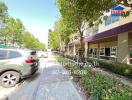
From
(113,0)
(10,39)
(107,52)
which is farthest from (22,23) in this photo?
(113,0)

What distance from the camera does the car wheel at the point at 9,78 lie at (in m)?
9.91

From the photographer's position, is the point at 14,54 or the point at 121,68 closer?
the point at 14,54

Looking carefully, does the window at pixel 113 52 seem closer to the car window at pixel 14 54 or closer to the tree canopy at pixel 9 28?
the car window at pixel 14 54

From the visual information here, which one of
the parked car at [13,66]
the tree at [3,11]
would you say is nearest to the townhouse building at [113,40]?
the parked car at [13,66]

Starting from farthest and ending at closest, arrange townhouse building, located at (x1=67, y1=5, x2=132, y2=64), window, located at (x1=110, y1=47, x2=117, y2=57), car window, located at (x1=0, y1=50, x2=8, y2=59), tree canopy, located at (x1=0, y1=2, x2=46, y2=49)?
tree canopy, located at (x1=0, y1=2, x2=46, y2=49) → window, located at (x1=110, y1=47, x2=117, y2=57) → townhouse building, located at (x1=67, y1=5, x2=132, y2=64) → car window, located at (x1=0, y1=50, x2=8, y2=59)

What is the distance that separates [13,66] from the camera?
10.1 metres

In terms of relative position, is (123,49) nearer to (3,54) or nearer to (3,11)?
(3,54)

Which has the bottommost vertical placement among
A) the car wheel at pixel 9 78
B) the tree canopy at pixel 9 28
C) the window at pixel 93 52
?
the car wheel at pixel 9 78

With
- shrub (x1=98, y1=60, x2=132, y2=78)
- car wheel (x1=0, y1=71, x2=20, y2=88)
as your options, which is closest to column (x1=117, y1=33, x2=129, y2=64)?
shrub (x1=98, y1=60, x2=132, y2=78)

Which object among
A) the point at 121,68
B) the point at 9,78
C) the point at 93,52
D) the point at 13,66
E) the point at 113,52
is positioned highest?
the point at 113,52

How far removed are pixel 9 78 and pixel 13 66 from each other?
1.96ft

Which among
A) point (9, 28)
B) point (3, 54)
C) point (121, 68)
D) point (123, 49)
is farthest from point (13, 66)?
point (9, 28)

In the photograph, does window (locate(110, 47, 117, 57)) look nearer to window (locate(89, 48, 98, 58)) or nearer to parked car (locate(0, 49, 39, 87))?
window (locate(89, 48, 98, 58))

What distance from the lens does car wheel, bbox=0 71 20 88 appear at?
32.5 ft
